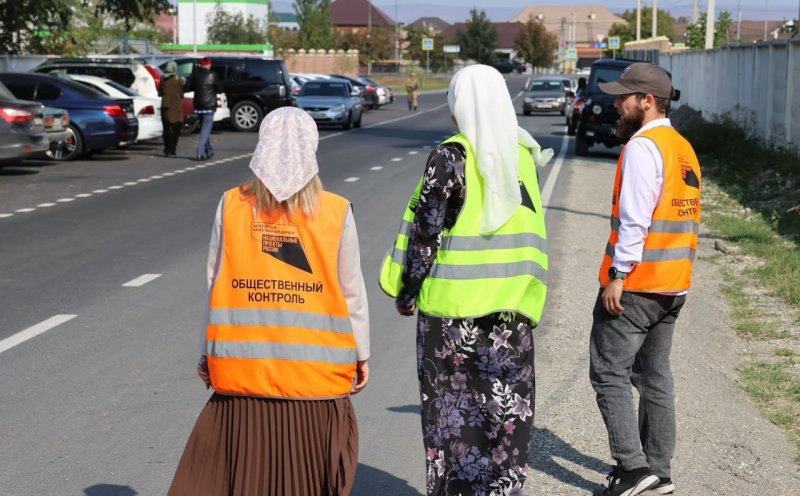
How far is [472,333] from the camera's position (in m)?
4.31

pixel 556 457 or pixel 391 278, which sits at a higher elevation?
pixel 391 278

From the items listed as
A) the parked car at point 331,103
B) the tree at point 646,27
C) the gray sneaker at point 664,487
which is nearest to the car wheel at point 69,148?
the parked car at point 331,103

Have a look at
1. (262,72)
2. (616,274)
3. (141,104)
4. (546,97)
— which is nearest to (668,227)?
(616,274)

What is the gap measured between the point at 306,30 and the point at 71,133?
83.5 meters

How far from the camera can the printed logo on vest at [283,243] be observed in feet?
12.6

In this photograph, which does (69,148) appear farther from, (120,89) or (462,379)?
(462,379)

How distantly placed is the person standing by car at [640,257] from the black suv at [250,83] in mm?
28230

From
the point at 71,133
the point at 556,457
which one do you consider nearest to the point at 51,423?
the point at 556,457

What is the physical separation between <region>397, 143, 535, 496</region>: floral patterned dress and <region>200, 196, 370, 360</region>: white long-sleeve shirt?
1.31 feet

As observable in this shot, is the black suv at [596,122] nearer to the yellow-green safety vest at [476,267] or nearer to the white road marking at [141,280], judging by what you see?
the white road marking at [141,280]

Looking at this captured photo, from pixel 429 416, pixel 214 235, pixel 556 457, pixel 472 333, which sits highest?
pixel 214 235

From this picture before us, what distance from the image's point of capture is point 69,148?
76.9 feet

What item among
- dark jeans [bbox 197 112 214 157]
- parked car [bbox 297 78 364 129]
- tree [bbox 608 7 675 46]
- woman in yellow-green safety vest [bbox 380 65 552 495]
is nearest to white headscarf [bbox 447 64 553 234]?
woman in yellow-green safety vest [bbox 380 65 552 495]

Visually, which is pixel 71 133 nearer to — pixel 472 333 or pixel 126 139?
pixel 126 139
